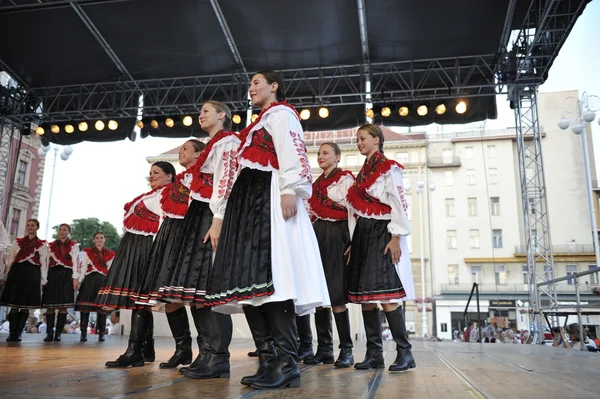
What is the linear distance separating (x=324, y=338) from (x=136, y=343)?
4.20 ft

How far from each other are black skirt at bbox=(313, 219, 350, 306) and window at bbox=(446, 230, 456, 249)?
25.2 meters

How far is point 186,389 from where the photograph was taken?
184 cm

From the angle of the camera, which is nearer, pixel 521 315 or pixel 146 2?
pixel 146 2

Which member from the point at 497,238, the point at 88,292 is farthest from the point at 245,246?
the point at 497,238

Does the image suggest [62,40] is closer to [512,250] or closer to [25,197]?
[25,197]

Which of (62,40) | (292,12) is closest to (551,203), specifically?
(292,12)

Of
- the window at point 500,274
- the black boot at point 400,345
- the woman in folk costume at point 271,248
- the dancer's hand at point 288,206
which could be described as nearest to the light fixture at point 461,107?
the black boot at point 400,345

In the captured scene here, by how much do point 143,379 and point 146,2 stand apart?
6320mm

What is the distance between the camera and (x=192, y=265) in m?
2.57

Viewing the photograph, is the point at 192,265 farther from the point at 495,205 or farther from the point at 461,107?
the point at 495,205

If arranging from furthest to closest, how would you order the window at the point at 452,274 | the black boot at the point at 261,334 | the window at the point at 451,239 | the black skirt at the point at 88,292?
the window at the point at 451,239 < the window at the point at 452,274 < the black skirt at the point at 88,292 < the black boot at the point at 261,334

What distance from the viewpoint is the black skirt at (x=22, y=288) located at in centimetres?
610

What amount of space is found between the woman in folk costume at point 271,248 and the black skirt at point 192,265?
0.28 m

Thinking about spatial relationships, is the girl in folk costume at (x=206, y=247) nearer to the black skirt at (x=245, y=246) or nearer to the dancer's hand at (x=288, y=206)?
the black skirt at (x=245, y=246)
